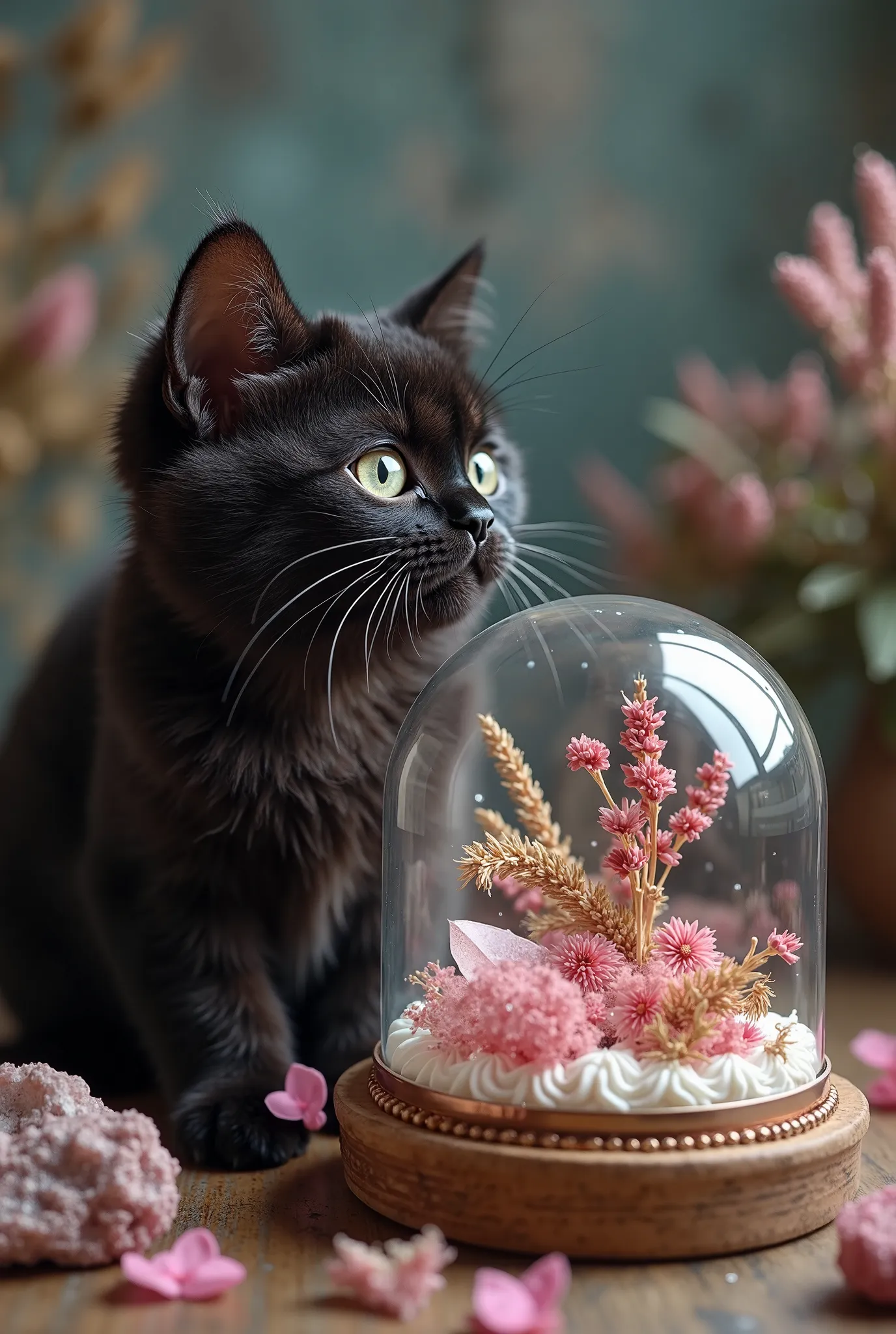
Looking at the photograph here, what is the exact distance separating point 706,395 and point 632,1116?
46.9 inches

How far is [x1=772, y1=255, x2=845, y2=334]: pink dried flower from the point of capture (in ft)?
4.33

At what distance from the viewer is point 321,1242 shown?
0.77 metres

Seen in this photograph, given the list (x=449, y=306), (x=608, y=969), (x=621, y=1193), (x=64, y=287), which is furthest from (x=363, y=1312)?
(x=64, y=287)

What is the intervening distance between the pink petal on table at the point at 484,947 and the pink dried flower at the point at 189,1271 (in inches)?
9.2

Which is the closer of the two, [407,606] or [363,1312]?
[363,1312]

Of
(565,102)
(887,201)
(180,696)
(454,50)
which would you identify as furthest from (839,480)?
(180,696)

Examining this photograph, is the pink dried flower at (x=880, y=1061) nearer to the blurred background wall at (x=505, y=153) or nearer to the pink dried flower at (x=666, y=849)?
the pink dried flower at (x=666, y=849)

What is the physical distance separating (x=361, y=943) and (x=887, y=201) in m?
0.94

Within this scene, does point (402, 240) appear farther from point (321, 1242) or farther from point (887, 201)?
point (321, 1242)

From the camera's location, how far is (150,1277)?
2.26ft

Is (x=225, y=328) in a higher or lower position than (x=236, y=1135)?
higher

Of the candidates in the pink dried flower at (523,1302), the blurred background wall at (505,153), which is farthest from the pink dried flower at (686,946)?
the blurred background wall at (505,153)

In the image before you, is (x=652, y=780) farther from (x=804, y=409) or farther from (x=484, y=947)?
(x=804, y=409)

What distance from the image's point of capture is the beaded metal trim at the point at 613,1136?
700 millimetres
